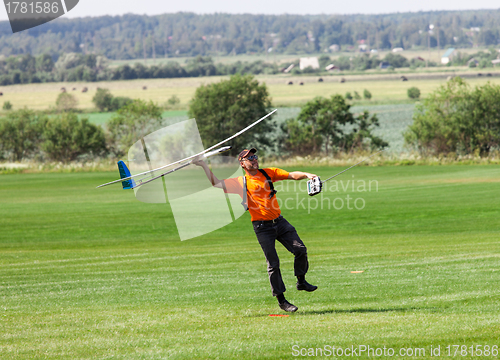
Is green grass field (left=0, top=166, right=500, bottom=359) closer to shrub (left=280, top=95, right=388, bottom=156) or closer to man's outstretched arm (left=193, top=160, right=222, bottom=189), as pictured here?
man's outstretched arm (left=193, top=160, right=222, bottom=189)

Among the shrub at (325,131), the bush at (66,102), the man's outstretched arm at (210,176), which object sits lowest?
the shrub at (325,131)

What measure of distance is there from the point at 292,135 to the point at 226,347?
5248 cm

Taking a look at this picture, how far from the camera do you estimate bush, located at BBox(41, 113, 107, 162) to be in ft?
198

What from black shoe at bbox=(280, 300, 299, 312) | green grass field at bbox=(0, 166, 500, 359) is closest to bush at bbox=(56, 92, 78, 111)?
green grass field at bbox=(0, 166, 500, 359)

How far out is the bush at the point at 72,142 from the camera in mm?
60375

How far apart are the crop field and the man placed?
304 ft

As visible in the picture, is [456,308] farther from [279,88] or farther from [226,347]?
[279,88]

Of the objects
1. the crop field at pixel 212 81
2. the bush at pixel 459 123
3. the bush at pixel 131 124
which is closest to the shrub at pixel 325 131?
the bush at pixel 459 123

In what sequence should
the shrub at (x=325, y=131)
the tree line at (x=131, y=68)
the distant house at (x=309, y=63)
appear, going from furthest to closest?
the distant house at (x=309, y=63) < the tree line at (x=131, y=68) < the shrub at (x=325, y=131)

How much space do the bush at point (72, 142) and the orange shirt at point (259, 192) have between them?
54.5m

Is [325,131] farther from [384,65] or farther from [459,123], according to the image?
[384,65]

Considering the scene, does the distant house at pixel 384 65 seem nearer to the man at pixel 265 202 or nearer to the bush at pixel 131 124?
the bush at pixel 131 124

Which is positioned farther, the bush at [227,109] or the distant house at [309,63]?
the distant house at [309,63]

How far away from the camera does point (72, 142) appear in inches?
2386
